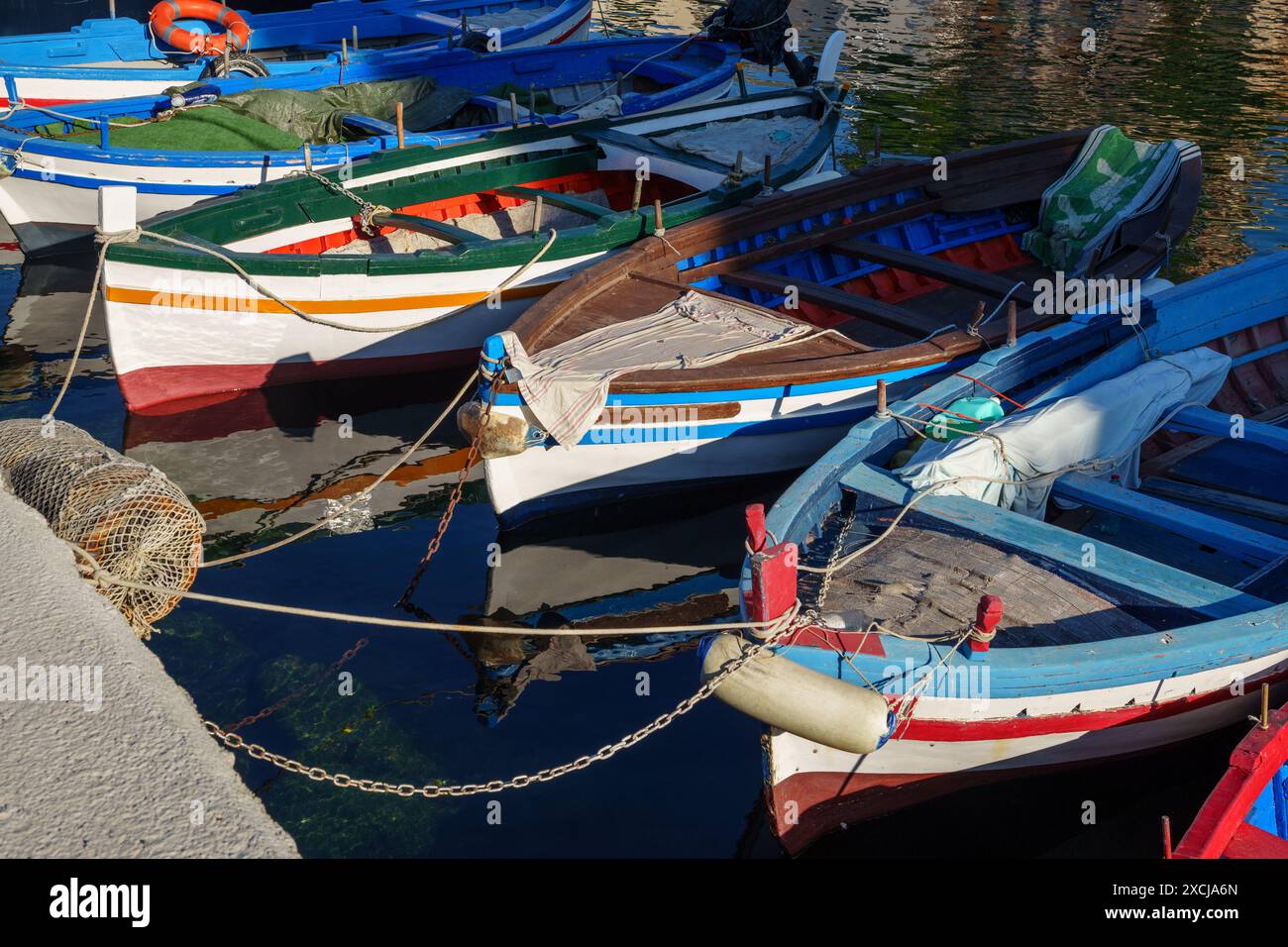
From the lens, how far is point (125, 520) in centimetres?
661

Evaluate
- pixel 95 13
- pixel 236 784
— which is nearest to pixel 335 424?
pixel 236 784

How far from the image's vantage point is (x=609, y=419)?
845 cm

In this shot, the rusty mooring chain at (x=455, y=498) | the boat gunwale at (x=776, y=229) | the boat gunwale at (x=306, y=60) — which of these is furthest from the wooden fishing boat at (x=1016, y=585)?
the boat gunwale at (x=306, y=60)

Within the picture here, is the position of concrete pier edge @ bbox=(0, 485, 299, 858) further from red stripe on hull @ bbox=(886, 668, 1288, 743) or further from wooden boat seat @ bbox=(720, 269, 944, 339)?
wooden boat seat @ bbox=(720, 269, 944, 339)

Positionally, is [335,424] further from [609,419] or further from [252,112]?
[252,112]

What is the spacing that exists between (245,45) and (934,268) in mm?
10485

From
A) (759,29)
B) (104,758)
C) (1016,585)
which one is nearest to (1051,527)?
(1016,585)

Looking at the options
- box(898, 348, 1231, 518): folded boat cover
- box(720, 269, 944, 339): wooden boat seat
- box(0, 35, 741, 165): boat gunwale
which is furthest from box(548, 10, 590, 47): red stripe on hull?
box(898, 348, 1231, 518): folded boat cover

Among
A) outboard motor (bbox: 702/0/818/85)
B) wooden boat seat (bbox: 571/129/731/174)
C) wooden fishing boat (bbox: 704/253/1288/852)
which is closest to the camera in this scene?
wooden fishing boat (bbox: 704/253/1288/852)

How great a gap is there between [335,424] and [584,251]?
2668mm

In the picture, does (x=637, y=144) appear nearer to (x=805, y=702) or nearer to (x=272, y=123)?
(x=272, y=123)

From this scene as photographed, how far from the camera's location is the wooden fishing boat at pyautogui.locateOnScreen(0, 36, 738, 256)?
41.6 feet

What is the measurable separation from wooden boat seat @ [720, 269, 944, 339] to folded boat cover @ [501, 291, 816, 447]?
63 centimetres

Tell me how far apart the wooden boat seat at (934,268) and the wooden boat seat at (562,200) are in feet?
7.05
